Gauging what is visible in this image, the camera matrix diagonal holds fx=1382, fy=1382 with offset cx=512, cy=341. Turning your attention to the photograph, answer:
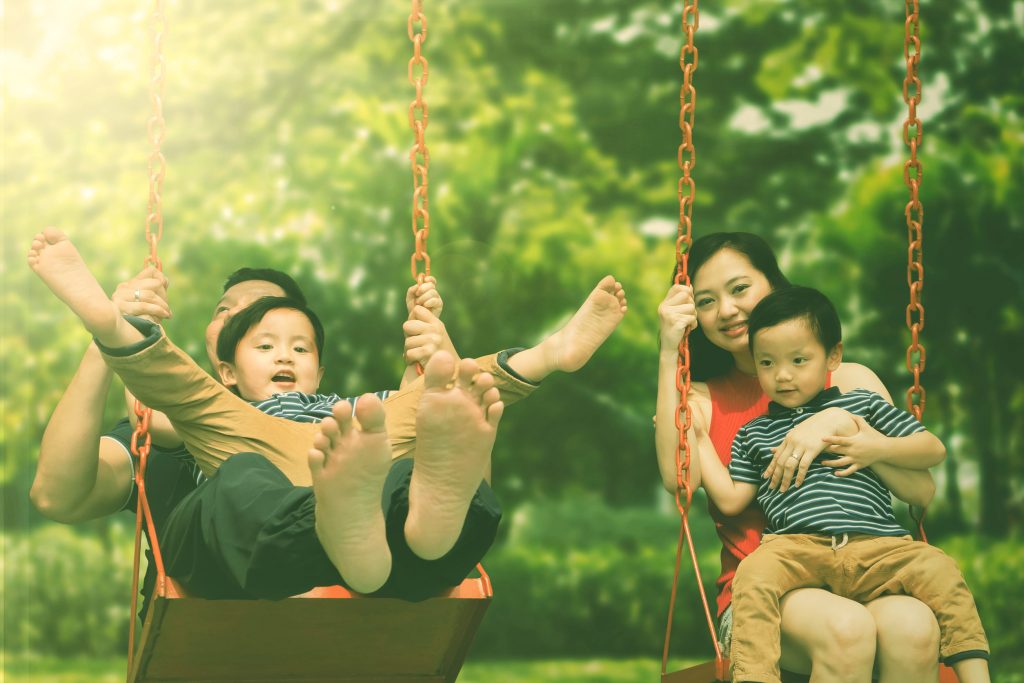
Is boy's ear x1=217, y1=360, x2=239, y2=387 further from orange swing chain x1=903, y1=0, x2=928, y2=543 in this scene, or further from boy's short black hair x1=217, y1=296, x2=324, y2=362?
orange swing chain x1=903, y1=0, x2=928, y2=543

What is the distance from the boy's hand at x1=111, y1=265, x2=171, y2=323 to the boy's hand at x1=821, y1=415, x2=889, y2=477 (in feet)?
4.42

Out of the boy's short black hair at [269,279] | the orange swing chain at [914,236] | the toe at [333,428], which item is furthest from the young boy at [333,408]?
the orange swing chain at [914,236]

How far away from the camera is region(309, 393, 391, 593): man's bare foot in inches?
86.9

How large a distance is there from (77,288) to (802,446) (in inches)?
56.4

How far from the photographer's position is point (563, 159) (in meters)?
7.31

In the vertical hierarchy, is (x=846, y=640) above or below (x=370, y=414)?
below

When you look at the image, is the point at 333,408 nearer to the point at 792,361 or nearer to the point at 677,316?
the point at 677,316

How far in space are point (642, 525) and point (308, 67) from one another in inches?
116

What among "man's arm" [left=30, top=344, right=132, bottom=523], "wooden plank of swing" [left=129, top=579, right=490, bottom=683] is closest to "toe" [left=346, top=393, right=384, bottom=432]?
"wooden plank of swing" [left=129, top=579, right=490, bottom=683]

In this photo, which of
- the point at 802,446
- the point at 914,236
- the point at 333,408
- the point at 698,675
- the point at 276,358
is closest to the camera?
the point at 333,408

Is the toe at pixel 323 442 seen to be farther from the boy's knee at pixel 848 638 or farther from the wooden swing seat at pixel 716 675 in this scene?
the boy's knee at pixel 848 638

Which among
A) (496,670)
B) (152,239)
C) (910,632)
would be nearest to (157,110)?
(152,239)

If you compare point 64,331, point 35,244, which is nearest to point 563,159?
point 64,331

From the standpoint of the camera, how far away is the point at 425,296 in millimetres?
2945
